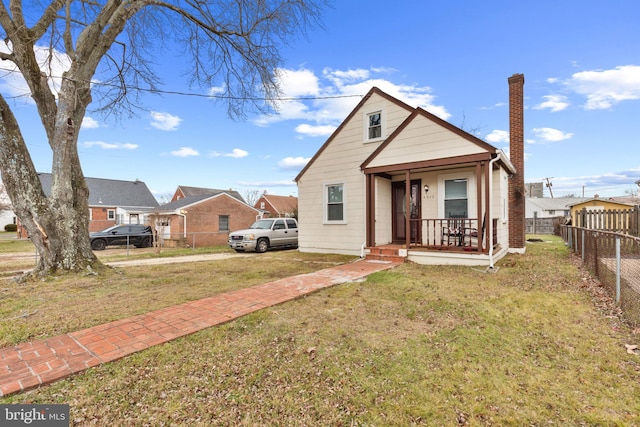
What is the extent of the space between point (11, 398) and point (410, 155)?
8901mm

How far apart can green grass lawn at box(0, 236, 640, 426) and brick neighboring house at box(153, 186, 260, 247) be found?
58.5ft

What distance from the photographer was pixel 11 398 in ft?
7.62

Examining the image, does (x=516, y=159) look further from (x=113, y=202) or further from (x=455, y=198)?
(x=113, y=202)

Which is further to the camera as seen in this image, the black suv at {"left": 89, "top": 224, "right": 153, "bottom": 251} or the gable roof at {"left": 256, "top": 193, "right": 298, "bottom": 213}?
the gable roof at {"left": 256, "top": 193, "right": 298, "bottom": 213}

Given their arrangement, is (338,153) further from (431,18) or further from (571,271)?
(571,271)

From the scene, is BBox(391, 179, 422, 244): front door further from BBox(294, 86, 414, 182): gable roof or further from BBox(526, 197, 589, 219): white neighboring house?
BBox(526, 197, 589, 219): white neighboring house

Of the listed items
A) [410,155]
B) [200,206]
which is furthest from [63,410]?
[200,206]

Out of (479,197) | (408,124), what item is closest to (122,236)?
(408,124)

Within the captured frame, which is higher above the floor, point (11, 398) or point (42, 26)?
point (42, 26)

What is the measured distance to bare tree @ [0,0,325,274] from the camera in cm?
665

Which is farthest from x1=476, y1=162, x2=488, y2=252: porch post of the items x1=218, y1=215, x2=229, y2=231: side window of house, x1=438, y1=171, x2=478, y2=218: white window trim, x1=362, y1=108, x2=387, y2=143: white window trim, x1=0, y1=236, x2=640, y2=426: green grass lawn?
x1=218, y1=215, x2=229, y2=231: side window of house

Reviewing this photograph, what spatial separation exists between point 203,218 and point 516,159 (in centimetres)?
2163

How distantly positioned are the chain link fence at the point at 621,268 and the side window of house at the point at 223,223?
24.2m

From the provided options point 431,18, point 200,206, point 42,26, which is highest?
point 431,18
